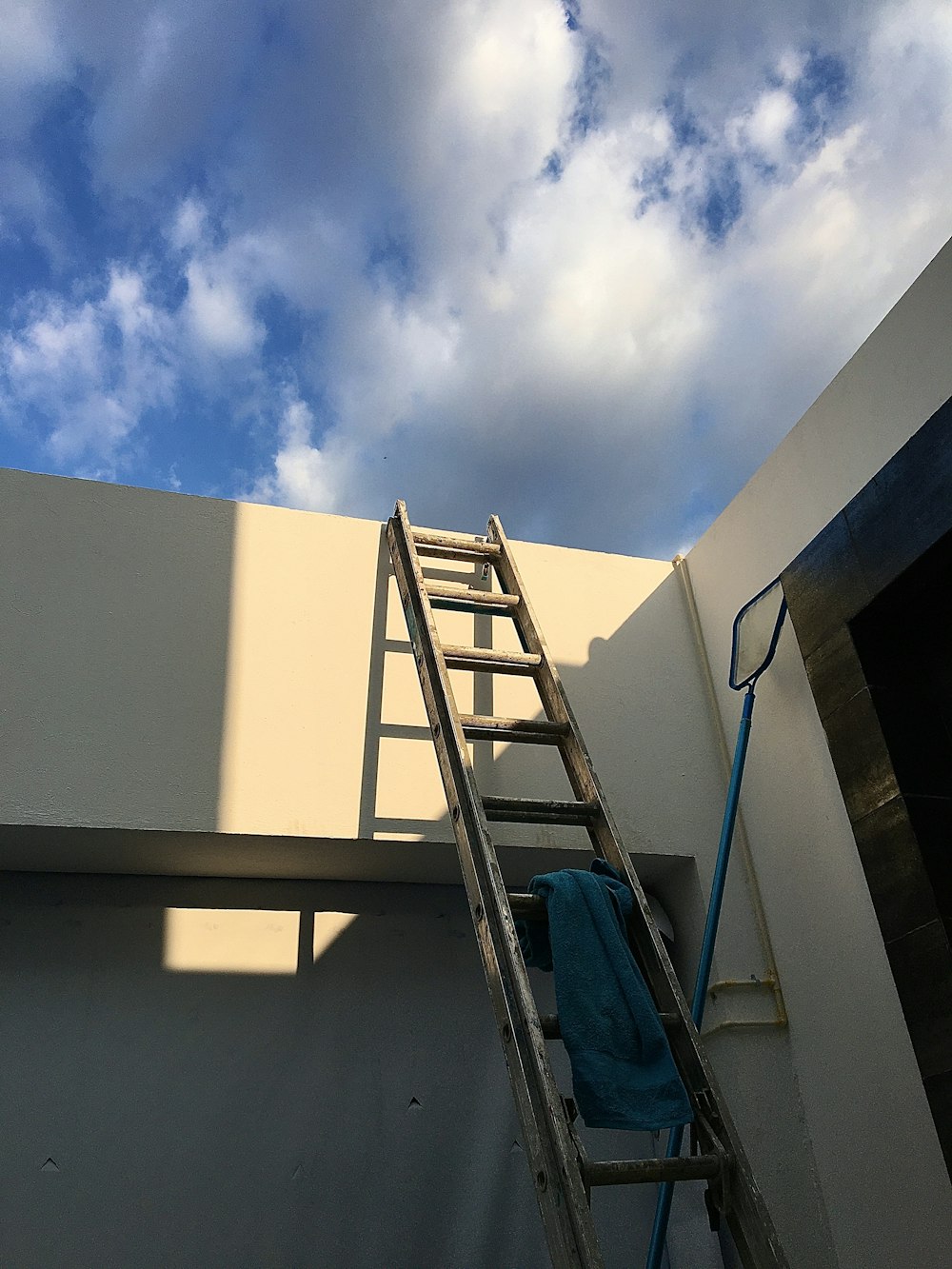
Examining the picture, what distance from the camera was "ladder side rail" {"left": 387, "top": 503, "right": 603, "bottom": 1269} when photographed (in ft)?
4.55

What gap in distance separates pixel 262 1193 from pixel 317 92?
156 inches

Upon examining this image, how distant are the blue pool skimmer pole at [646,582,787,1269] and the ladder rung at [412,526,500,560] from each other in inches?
36.6

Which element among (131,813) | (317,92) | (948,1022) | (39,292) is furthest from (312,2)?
(948,1022)

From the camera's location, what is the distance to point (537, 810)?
2.26 meters

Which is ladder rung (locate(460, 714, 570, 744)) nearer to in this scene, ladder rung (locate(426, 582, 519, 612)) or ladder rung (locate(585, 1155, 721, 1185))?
ladder rung (locate(426, 582, 519, 612))

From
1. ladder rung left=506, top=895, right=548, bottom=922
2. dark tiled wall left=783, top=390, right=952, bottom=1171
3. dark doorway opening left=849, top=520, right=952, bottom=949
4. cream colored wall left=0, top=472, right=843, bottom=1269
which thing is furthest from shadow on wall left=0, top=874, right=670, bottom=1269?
dark doorway opening left=849, top=520, right=952, bottom=949

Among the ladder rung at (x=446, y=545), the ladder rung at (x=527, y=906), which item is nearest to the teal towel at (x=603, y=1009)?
the ladder rung at (x=527, y=906)

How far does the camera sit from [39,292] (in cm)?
380

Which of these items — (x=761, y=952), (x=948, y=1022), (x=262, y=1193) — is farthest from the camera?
(x=761, y=952)

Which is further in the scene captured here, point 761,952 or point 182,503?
point 182,503

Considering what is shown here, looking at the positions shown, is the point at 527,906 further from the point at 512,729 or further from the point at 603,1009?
the point at 512,729

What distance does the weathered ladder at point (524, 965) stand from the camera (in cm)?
144

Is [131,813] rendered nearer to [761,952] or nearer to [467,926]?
[467,926]

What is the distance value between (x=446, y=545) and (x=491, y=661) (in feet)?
2.27
